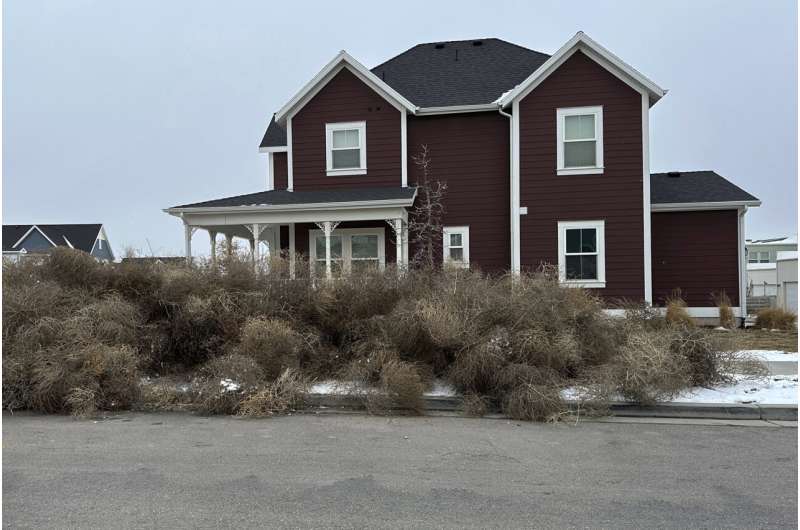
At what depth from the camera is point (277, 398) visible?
7.04 meters

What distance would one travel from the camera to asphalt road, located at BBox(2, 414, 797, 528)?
151 inches

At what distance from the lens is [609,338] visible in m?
8.26

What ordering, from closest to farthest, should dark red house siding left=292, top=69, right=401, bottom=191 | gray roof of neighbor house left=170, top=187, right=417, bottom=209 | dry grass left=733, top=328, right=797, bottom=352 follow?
dry grass left=733, top=328, right=797, bottom=352 → gray roof of neighbor house left=170, top=187, right=417, bottom=209 → dark red house siding left=292, top=69, right=401, bottom=191

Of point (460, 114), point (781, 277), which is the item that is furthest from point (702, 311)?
point (781, 277)

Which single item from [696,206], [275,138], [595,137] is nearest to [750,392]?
[595,137]

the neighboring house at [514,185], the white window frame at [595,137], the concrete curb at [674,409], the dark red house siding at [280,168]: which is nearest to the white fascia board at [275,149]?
the dark red house siding at [280,168]

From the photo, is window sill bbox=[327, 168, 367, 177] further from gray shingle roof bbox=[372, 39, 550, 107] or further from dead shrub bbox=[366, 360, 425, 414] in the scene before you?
dead shrub bbox=[366, 360, 425, 414]

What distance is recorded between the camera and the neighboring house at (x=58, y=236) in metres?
44.8

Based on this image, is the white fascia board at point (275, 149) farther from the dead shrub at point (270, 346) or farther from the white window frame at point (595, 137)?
the dead shrub at point (270, 346)

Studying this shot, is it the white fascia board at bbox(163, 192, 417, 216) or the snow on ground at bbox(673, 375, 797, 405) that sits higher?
the white fascia board at bbox(163, 192, 417, 216)

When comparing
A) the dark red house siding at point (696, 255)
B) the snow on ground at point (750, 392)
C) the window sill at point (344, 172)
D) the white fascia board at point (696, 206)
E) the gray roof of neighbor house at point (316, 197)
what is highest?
the window sill at point (344, 172)

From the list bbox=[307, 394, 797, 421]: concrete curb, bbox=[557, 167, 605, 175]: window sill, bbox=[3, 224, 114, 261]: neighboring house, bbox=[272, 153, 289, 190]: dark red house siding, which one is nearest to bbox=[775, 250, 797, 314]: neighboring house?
bbox=[557, 167, 605, 175]: window sill

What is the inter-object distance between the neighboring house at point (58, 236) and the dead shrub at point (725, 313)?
43.8 meters

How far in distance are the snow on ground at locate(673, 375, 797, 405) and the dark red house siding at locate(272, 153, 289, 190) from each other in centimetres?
1389
